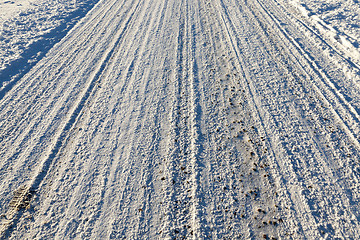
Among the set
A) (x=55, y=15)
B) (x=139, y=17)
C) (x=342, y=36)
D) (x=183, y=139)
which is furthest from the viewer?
(x=55, y=15)

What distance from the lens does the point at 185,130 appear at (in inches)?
241

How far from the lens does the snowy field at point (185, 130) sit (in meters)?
4.48

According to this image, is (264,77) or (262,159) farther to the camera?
(264,77)

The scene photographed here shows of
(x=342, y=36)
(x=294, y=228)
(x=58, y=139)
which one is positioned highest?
(x=342, y=36)

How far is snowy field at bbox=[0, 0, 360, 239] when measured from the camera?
4.48m

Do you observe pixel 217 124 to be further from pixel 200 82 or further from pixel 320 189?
pixel 320 189

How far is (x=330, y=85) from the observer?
280 inches

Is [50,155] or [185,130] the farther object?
[185,130]

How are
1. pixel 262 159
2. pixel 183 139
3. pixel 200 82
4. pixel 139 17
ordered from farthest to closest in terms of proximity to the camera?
1. pixel 139 17
2. pixel 200 82
3. pixel 183 139
4. pixel 262 159

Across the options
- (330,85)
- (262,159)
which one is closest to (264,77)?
(330,85)

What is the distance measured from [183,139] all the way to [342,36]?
25.3ft

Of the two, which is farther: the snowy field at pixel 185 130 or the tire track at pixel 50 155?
the tire track at pixel 50 155

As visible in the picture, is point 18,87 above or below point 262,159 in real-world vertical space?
above

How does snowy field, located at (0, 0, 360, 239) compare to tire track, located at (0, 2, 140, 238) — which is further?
tire track, located at (0, 2, 140, 238)
